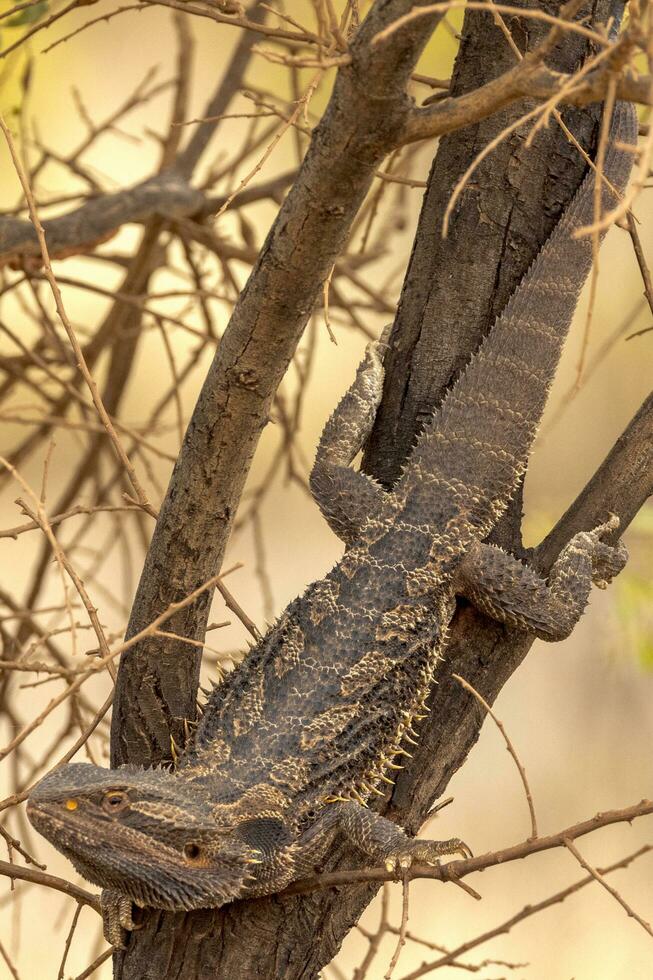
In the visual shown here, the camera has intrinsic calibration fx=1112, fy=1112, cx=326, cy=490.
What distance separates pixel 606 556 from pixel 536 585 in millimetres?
263

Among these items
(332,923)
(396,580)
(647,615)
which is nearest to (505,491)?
(396,580)

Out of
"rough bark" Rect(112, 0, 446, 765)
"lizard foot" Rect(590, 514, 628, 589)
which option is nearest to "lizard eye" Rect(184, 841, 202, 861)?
"rough bark" Rect(112, 0, 446, 765)

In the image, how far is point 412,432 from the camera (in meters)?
2.88

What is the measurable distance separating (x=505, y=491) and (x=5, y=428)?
6744 mm

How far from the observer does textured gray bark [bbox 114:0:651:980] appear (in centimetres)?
237

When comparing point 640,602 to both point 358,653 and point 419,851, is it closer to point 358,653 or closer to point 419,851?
point 358,653

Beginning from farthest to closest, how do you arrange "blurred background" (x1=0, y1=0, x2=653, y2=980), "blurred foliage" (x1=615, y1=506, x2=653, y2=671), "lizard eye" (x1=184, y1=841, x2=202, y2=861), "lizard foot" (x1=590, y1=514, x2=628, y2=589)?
1. "blurred background" (x1=0, y1=0, x2=653, y2=980)
2. "blurred foliage" (x1=615, y1=506, x2=653, y2=671)
3. "lizard foot" (x1=590, y1=514, x2=628, y2=589)
4. "lizard eye" (x1=184, y1=841, x2=202, y2=861)

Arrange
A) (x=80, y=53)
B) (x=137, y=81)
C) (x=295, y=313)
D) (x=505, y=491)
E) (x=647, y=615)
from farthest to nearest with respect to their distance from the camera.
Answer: (x=137, y=81) < (x=80, y=53) < (x=647, y=615) < (x=505, y=491) < (x=295, y=313)

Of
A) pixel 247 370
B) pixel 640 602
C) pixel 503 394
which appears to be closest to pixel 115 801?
pixel 247 370

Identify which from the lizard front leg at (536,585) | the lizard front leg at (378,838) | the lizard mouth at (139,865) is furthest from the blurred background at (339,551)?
the lizard mouth at (139,865)

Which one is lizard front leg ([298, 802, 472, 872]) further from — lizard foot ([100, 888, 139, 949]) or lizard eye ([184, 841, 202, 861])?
lizard foot ([100, 888, 139, 949])

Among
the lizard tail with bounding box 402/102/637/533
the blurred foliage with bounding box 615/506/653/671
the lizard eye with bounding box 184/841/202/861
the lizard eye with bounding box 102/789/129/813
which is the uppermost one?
the blurred foliage with bounding box 615/506/653/671

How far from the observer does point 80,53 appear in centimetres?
788

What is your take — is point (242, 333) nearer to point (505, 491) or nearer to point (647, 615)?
point (505, 491)
